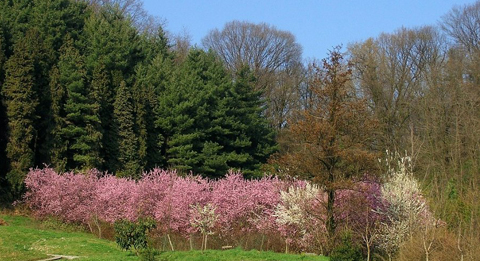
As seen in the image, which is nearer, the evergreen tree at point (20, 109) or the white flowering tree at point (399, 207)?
the white flowering tree at point (399, 207)

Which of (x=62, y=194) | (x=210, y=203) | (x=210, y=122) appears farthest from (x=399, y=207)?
(x=210, y=122)

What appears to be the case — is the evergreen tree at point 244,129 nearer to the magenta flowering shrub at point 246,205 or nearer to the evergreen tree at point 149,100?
the evergreen tree at point 149,100

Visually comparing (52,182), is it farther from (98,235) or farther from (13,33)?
(13,33)

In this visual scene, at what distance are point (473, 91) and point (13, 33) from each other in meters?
25.2

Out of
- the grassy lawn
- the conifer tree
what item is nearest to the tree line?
the conifer tree

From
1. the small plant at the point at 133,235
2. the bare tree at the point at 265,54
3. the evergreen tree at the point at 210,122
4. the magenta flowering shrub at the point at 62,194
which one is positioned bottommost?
the small plant at the point at 133,235

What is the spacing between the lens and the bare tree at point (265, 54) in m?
50.9

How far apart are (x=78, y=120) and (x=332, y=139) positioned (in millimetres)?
17912

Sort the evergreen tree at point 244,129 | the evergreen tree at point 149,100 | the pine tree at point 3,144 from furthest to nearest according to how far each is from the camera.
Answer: the evergreen tree at point 244,129
the evergreen tree at point 149,100
the pine tree at point 3,144

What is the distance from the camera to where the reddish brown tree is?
19250 mm

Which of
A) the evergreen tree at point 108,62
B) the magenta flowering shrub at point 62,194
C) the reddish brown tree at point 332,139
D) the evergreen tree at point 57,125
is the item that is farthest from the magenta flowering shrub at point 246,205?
the evergreen tree at point 108,62

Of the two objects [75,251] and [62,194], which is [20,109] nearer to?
[62,194]

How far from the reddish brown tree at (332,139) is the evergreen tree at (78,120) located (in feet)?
50.4

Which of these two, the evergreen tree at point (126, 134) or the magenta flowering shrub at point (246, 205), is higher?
the evergreen tree at point (126, 134)
